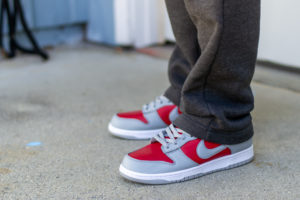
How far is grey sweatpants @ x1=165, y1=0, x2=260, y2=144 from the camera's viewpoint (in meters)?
0.76

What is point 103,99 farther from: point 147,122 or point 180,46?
point 180,46

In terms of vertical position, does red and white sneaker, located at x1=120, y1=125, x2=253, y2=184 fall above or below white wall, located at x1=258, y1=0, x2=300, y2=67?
below

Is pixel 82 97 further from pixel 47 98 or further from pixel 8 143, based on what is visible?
pixel 8 143

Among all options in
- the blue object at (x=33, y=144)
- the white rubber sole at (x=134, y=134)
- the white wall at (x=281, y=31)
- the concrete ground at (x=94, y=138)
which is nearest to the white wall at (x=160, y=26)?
the white wall at (x=281, y=31)

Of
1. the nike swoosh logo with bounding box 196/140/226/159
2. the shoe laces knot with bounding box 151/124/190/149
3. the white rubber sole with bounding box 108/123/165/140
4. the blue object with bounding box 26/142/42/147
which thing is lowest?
the blue object with bounding box 26/142/42/147

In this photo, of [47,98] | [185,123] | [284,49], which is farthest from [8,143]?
[284,49]

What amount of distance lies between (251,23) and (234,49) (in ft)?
0.21

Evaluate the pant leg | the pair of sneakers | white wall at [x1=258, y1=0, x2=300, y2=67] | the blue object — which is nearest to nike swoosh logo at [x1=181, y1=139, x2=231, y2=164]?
the pair of sneakers

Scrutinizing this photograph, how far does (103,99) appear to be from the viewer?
143 cm

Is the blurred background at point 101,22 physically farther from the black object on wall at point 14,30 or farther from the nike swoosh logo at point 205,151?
the nike swoosh logo at point 205,151

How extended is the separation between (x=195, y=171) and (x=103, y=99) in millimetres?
654

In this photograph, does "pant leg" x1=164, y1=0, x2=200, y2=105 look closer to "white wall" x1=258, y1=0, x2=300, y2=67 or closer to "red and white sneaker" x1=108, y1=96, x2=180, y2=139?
"red and white sneaker" x1=108, y1=96, x2=180, y2=139

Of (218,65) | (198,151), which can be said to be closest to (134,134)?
(198,151)

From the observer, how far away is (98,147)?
3.44ft
